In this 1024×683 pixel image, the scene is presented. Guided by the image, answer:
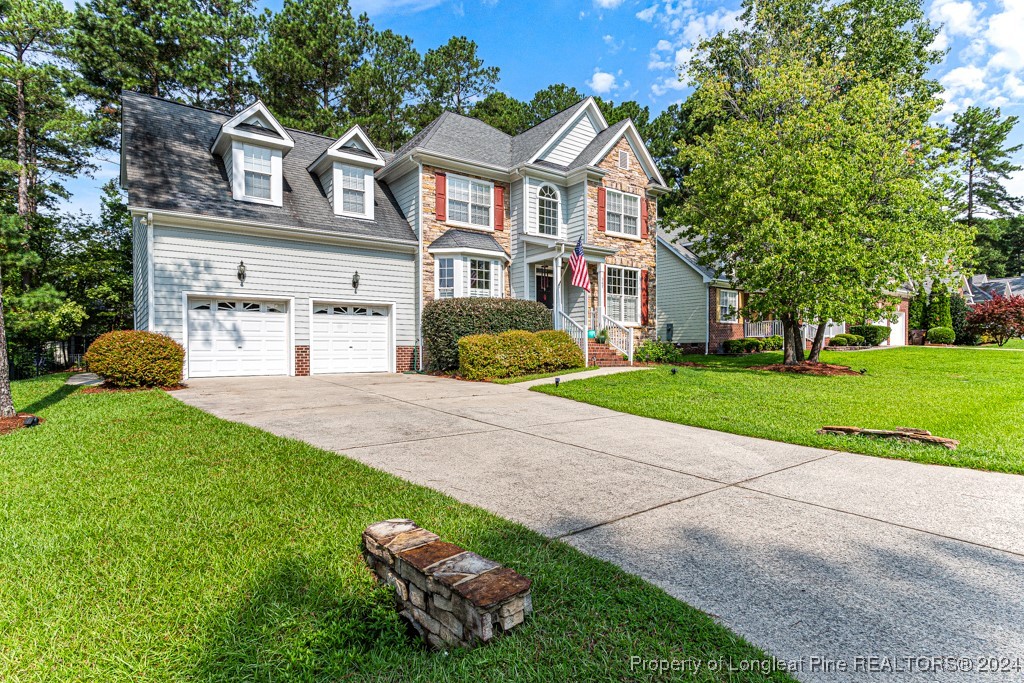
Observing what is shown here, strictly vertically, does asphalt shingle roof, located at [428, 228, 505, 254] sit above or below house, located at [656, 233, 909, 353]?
above

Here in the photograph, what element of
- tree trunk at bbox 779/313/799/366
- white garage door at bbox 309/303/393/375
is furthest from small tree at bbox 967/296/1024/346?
white garage door at bbox 309/303/393/375

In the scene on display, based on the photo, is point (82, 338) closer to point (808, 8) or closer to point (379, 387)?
point (379, 387)

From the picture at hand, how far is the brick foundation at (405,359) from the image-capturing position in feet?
50.4

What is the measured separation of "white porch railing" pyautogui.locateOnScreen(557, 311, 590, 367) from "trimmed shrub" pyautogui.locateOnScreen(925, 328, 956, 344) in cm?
2239

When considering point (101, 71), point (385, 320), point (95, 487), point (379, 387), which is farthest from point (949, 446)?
point (101, 71)

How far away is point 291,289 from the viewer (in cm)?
1364

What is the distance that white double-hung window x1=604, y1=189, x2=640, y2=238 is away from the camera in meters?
17.9

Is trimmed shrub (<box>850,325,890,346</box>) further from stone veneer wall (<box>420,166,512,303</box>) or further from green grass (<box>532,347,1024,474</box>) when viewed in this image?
stone veneer wall (<box>420,166,512,303</box>)

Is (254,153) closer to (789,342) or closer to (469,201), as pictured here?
(469,201)

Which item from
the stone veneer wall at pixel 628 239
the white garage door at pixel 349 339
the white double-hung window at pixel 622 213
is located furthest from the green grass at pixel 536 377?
the white double-hung window at pixel 622 213

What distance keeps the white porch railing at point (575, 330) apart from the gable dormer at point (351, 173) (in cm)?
651

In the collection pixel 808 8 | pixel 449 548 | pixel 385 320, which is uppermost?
pixel 808 8

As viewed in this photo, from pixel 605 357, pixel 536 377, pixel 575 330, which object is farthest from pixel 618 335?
pixel 536 377

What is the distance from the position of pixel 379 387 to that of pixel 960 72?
31.6m
